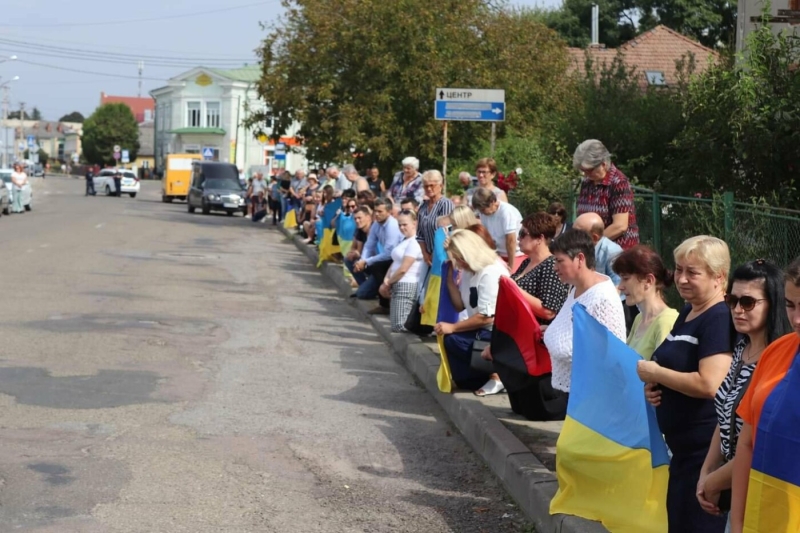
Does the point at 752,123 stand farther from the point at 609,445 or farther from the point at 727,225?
the point at 609,445

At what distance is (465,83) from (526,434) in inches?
1028

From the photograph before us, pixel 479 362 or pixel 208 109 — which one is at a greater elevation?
pixel 208 109

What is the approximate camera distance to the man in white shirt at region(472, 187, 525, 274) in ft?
38.5

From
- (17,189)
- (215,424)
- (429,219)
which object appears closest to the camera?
(215,424)

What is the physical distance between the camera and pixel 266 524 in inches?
238

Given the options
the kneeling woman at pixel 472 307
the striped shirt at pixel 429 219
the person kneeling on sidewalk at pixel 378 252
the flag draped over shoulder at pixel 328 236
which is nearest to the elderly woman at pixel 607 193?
the kneeling woman at pixel 472 307

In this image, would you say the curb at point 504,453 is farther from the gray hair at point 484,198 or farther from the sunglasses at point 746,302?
the sunglasses at point 746,302

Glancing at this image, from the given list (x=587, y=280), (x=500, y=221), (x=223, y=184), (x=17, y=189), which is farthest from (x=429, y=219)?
(x=223, y=184)

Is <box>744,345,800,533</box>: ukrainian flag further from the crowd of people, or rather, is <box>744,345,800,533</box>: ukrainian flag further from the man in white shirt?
the man in white shirt

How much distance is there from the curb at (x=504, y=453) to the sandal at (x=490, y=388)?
207mm

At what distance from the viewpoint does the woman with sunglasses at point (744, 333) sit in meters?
4.01

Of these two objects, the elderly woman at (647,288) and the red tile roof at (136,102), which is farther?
the red tile roof at (136,102)

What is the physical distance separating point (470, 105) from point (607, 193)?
11963mm

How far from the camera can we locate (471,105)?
21328 millimetres
